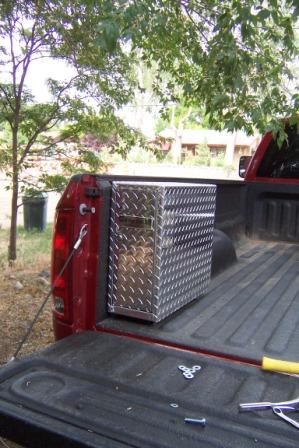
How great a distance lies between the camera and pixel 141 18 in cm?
293

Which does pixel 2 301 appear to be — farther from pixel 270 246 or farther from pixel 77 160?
pixel 270 246

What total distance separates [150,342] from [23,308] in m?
3.17

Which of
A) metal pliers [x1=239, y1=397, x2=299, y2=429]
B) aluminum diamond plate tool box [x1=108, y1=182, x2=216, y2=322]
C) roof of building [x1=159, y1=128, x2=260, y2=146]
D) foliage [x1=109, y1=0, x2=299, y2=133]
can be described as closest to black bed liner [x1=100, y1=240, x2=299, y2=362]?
aluminum diamond plate tool box [x1=108, y1=182, x2=216, y2=322]

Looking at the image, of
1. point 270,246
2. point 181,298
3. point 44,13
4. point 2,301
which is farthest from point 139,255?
point 44,13

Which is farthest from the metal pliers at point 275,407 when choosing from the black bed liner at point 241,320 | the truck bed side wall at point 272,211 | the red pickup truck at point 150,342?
the truck bed side wall at point 272,211

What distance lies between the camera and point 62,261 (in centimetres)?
230

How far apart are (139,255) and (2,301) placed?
338 centimetres

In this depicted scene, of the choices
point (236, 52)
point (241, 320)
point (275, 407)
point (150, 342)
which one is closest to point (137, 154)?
point (236, 52)

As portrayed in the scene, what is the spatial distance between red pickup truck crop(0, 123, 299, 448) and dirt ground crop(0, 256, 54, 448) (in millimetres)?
1931

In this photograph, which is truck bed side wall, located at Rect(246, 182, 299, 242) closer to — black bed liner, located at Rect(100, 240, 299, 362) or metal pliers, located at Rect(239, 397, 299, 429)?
black bed liner, located at Rect(100, 240, 299, 362)

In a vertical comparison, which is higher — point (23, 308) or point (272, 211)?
point (272, 211)

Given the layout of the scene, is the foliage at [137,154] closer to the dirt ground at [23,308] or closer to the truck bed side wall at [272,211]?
the dirt ground at [23,308]

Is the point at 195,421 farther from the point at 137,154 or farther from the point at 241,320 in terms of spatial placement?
the point at 137,154

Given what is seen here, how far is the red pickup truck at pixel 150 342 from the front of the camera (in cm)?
151
